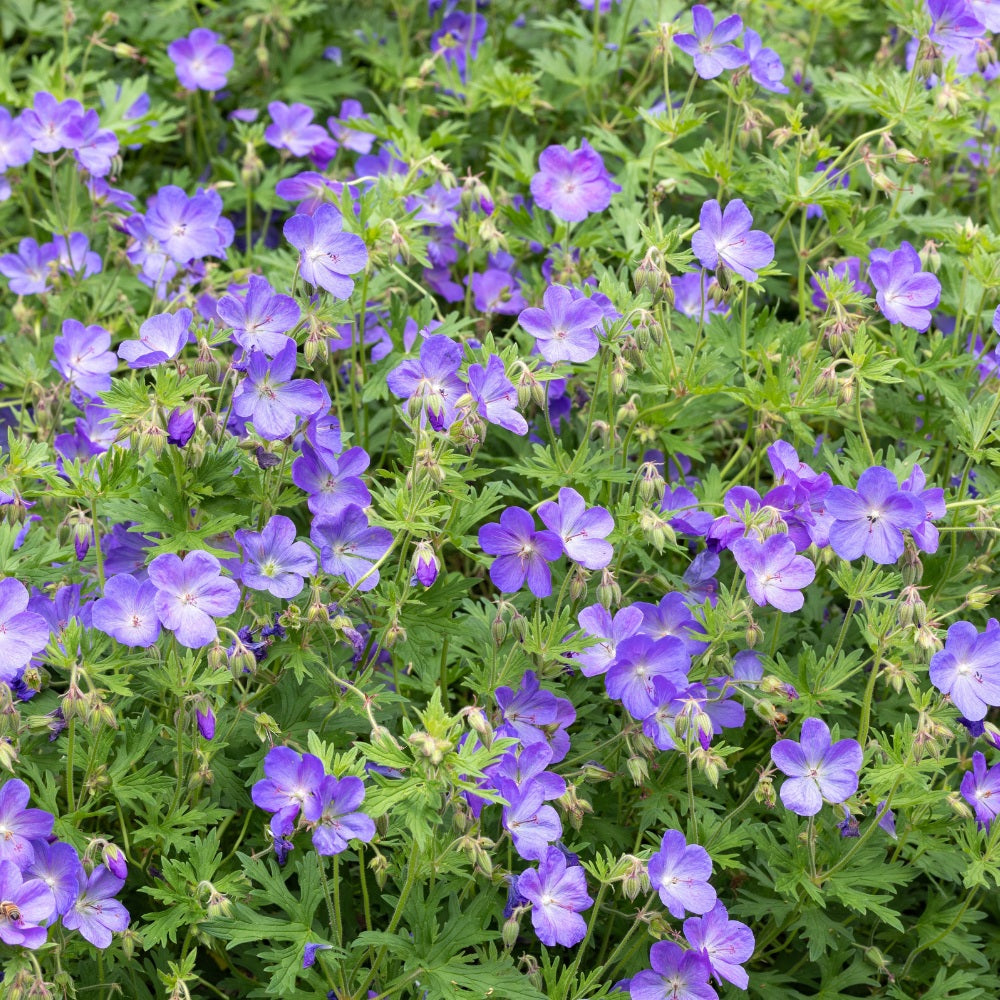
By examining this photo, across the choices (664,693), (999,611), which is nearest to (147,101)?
(664,693)

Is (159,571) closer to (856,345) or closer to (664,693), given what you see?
(664,693)

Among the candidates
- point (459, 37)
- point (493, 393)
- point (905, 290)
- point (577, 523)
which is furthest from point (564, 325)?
point (459, 37)

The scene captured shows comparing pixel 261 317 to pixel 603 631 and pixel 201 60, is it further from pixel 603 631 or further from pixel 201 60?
pixel 201 60

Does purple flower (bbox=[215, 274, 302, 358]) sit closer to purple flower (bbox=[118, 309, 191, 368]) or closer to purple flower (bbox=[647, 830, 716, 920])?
purple flower (bbox=[118, 309, 191, 368])

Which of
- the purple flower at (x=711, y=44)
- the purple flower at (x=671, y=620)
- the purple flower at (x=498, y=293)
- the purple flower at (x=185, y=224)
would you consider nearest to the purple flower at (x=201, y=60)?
the purple flower at (x=185, y=224)

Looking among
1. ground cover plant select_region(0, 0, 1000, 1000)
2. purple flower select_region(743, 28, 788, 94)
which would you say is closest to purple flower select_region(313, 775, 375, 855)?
ground cover plant select_region(0, 0, 1000, 1000)
